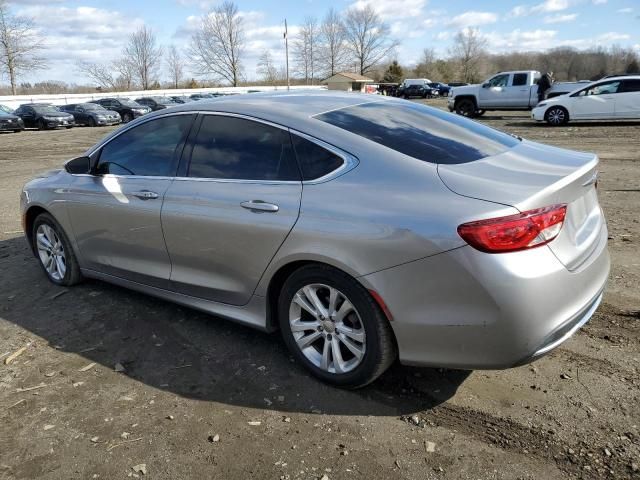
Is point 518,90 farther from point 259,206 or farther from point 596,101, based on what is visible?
point 259,206

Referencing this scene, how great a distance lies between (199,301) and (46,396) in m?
1.07

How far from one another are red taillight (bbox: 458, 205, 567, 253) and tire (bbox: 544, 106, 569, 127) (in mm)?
17950

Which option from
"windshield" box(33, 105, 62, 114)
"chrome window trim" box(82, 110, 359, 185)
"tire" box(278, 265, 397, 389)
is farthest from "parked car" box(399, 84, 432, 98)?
"tire" box(278, 265, 397, 389)

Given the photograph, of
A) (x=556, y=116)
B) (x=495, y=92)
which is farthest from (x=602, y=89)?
(x=495, y=92)

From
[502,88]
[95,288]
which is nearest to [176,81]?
[502,88]

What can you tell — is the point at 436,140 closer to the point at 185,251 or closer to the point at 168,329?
the point at 185,251

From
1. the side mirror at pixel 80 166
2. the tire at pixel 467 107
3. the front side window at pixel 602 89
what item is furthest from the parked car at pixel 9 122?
the side mirror at pixel 80 166

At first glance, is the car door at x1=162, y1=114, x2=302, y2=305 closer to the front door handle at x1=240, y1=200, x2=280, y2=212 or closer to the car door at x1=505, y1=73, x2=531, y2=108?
the front door handle at x1=240, y1=200, x2=280, y2=212

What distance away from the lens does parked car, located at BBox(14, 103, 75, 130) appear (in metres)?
29.6

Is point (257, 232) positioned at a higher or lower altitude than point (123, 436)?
higher

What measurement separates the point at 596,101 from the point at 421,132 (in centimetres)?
1729

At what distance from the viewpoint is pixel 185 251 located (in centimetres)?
353

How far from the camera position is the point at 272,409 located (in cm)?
291

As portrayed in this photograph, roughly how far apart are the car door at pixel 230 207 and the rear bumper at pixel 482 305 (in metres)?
0.74
